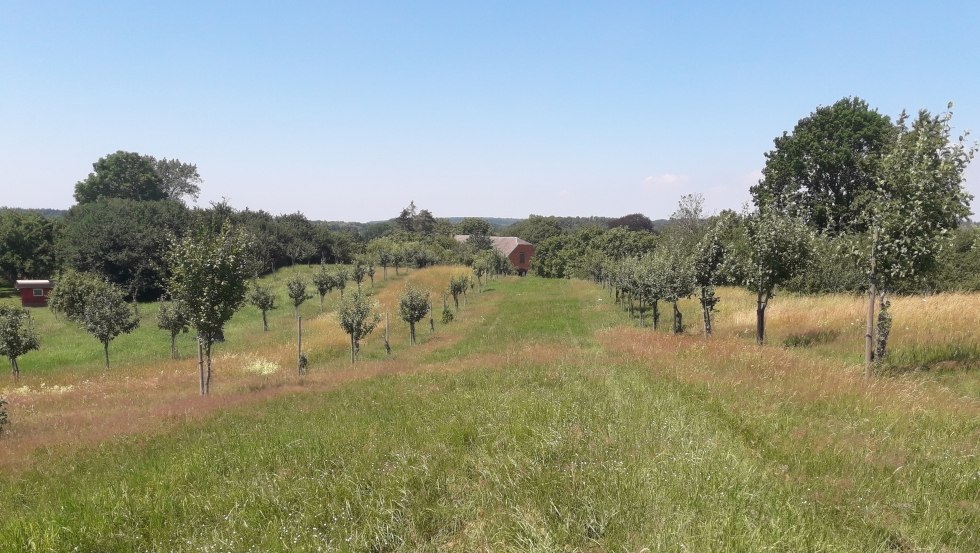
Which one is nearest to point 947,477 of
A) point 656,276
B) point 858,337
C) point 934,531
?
point 934,531

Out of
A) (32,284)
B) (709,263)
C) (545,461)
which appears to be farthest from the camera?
(32,284)

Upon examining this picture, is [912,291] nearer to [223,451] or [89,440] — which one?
[223,451]

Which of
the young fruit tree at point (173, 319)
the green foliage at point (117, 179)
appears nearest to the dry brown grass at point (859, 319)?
the young fruit tree at point (173, 319)

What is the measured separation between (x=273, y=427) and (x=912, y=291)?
4085cm

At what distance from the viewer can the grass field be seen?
4.50 metres

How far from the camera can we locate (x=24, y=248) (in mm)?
64312

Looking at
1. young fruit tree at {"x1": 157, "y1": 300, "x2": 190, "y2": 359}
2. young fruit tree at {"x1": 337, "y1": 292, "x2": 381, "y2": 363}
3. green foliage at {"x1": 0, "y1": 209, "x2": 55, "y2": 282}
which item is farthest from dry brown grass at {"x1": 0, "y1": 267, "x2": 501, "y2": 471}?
green foliage at {"x1": 0, "y1": 209, "x2": 55, "y2": 282}

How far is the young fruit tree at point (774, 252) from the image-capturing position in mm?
16891

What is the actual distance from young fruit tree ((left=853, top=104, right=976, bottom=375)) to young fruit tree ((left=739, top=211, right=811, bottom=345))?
493cm

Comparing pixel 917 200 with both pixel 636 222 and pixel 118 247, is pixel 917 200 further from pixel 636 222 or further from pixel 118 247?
pixel 636 222

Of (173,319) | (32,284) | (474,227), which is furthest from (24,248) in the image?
(474,227)

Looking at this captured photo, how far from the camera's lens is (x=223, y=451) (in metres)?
7.80

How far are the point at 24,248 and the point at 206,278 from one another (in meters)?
71.6

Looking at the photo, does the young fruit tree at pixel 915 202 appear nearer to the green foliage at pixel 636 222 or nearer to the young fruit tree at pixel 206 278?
the young fruit tree at pixel 206 278
